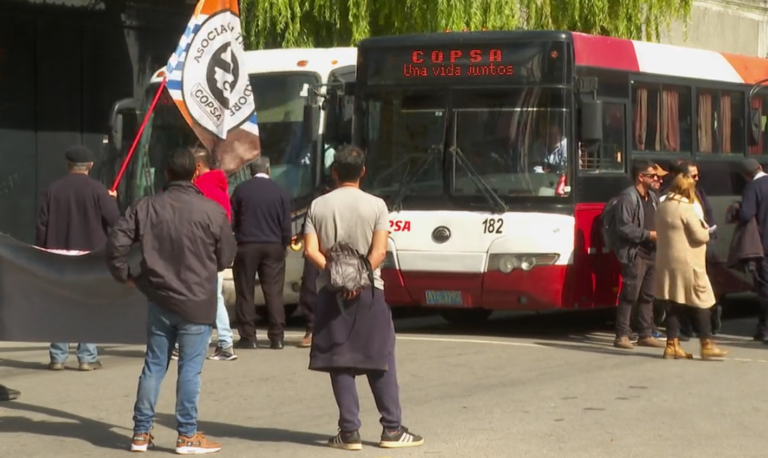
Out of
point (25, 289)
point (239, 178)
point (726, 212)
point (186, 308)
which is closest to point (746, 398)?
point (186, 308)

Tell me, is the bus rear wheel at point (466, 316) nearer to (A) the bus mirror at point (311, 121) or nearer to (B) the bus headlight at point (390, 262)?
(B) the bus headlight at point (390, 262)

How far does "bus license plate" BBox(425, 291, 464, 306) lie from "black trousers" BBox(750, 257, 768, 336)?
3088 millimetres

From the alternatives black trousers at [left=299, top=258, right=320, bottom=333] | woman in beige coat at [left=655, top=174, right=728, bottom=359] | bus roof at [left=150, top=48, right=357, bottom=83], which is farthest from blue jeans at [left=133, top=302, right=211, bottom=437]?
bus roof at [left=150, top=48, right=357, bottom=83]

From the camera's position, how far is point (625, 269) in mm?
13891

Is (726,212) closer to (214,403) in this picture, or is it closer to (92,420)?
(214,403)

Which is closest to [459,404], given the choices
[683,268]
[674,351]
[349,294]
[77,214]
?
[349,294]

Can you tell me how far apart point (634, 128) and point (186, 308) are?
795 cm

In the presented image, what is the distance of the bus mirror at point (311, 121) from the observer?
620 inches

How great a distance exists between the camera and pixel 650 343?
14.1m

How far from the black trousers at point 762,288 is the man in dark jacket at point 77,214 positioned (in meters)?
6.69

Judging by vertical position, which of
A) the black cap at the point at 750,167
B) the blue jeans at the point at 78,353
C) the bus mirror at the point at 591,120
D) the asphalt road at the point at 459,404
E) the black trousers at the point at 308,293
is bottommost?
the asphalt road at the point at 459,404

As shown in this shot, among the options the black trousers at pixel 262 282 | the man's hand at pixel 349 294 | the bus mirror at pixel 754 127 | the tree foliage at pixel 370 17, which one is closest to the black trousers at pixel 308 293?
the black trousers at pixel 262 282

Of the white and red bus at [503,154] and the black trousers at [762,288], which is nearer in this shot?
the white and red bus at [503,154]

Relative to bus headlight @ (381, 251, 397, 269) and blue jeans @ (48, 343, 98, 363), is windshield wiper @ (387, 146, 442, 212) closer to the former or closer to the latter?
bus headlight @ (381, 251, 397, 269)
